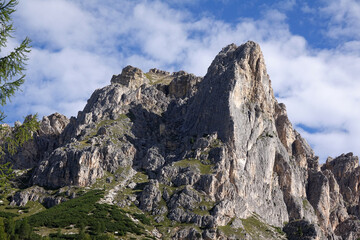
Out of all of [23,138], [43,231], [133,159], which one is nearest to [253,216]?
[133,159]

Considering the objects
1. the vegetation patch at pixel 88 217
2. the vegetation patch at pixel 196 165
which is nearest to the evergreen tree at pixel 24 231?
the vegetation patch at pixel 88 217

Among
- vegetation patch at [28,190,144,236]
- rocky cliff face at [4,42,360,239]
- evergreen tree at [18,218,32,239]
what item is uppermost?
rocky cliff face at [4,42,360,239]

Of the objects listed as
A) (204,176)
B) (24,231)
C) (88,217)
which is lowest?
(24,231)

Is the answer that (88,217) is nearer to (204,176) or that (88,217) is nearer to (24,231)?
(24,231)

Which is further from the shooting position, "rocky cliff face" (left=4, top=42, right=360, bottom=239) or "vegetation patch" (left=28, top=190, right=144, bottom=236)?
"rocky cliff face" (left=4, top=42, right=360, bottom=239)

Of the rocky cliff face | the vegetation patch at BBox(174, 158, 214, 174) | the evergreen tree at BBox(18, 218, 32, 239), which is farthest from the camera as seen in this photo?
the vegetation patch at BBox(174, 158, 214, 174)

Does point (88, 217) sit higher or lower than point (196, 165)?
lower

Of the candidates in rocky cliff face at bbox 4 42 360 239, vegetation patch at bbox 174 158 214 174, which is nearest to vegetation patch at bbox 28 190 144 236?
rocky cliff face at bbox 4 42 360 239

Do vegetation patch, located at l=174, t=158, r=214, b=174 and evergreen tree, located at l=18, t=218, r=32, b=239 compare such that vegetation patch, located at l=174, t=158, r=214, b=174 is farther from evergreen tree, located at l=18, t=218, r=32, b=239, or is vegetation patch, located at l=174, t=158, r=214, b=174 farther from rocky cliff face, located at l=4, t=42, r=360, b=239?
evergreen tree, located at l=18, t=218, r=32, b=239

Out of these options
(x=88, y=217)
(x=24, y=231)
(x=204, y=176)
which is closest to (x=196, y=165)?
(x=204, y=176)

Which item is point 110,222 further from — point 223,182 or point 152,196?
point 223,182

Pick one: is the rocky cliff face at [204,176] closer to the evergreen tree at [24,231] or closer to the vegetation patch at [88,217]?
the vegetation patch at [88,217]

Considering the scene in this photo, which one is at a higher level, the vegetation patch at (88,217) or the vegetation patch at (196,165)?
the vegetation patch at (196,165)

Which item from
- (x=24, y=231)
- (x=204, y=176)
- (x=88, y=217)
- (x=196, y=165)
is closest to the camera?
(x=24, y=231)
